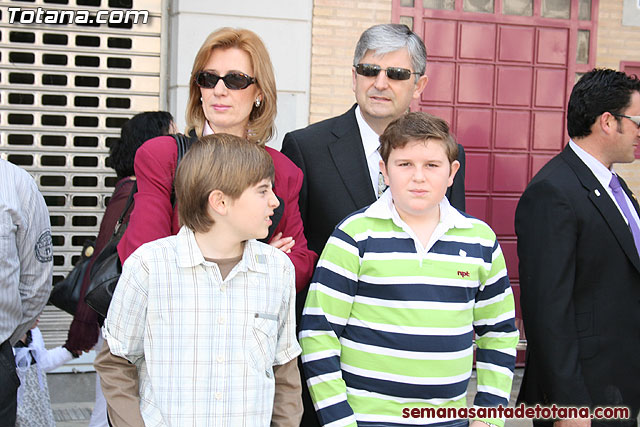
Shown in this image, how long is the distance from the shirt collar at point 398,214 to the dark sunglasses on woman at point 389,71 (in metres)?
0.60

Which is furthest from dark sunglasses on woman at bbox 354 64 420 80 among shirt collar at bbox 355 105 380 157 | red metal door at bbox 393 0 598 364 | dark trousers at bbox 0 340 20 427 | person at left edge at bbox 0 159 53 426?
red metal door at bbox 393 0 598 364

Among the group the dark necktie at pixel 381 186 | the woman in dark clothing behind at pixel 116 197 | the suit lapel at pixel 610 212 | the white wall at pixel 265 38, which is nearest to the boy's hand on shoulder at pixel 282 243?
the dark necktie at pixel 381 186

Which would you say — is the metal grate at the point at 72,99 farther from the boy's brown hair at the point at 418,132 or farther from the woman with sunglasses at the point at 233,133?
the boy's brown hair at the point at 418,132

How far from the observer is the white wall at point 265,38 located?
290 inches

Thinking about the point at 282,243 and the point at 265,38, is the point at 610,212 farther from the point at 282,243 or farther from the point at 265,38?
the point at 265,38

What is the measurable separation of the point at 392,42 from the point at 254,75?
0.64 metres

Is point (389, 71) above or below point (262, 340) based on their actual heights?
above

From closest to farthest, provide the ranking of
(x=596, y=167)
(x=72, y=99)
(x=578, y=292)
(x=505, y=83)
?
(x=578, y=292), (x=596, y=167), (x=72, y=99), (x=505, y=83)

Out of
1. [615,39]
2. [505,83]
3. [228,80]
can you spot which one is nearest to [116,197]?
[228,80]

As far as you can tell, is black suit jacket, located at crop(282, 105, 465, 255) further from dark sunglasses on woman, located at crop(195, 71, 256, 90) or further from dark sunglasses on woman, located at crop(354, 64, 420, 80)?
dark sunglasses on woman, located at crop(195, 71, 256, 90)

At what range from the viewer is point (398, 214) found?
2838mm

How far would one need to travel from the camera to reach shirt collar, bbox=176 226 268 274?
8.14ft

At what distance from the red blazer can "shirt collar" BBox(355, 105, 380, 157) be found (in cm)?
55

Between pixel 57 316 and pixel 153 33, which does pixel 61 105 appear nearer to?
pixel 153 33
